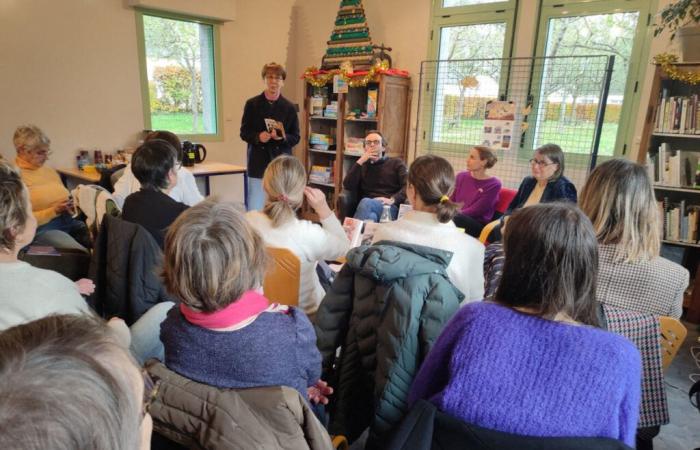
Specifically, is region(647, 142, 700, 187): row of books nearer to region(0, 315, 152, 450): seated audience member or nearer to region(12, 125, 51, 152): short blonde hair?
region(0, 315, 152, 450): seated audience member

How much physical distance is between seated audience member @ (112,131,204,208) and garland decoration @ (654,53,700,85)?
10.1ft

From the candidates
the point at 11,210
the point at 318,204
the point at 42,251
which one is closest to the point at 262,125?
Result: the point at 318,204

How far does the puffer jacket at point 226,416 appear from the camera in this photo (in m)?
0.80

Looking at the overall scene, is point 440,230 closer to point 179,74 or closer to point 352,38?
point 352,38

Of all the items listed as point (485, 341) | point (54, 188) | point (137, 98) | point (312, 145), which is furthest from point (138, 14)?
point (485, 341)

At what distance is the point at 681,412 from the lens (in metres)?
2.14

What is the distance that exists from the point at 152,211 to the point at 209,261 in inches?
40.0

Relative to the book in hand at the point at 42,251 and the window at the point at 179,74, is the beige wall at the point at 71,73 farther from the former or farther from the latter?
the book in hand at the point at 42,251

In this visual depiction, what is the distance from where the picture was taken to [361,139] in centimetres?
475

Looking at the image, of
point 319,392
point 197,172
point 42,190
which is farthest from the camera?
point 197,172

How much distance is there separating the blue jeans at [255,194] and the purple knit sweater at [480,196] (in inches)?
72.6

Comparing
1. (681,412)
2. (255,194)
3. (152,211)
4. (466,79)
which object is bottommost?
(681,412)

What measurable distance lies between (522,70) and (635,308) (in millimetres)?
2985

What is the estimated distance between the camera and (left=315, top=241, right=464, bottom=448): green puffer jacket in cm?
129
